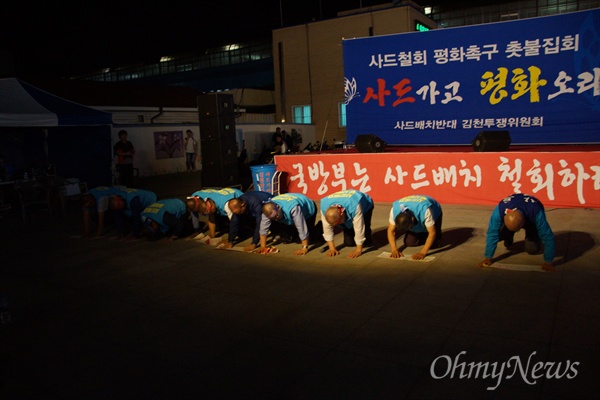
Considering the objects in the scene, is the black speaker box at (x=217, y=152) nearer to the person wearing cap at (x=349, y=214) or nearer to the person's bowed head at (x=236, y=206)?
the person's bowed head at (x=236, y=206)

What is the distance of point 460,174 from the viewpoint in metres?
10.1

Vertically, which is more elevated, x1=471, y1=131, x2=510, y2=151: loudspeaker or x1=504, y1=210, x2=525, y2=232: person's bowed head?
x1=471, y1=131, x2=510, y2=151: loudspeaker

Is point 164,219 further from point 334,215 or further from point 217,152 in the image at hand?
point 217,152

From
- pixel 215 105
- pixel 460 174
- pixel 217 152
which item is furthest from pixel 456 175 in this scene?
pixel 215 105

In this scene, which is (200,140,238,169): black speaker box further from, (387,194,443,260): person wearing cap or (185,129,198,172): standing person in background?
(185,129,198,172): standing person in background

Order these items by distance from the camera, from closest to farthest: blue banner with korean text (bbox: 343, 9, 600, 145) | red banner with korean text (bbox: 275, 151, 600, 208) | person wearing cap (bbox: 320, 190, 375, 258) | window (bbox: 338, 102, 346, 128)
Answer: person wearing cap (bbox: 320, 190, 375, 258) < red banner with korean text (bbox: 275, 151, 600, 208) < blue banner with korean text (bbox: 343, 9, 600, 145) < window (bbox: 338, 102, 346, 128)

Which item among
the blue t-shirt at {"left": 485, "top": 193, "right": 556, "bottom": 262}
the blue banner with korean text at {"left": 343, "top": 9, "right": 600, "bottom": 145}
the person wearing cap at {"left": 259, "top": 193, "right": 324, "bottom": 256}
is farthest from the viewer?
the blue banner with korean text at {"left": 343, "top": 9, "right": 600, "bottom": 145}

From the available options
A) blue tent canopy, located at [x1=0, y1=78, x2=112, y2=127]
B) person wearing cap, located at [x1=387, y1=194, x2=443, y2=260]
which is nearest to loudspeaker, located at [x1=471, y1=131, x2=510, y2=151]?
person wearing cap, located at [x1=387, y1=194, x2=443, y2=260]

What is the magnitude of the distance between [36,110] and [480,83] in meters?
10.9

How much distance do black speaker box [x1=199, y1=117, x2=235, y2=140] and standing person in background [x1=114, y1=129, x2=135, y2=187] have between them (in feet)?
9.63

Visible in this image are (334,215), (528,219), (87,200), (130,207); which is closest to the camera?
(528,219)

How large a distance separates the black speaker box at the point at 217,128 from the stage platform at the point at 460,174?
1371mm

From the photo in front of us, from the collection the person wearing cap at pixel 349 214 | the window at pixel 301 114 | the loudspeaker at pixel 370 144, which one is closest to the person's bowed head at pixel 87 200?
the person wearing cap at pixel 349 214

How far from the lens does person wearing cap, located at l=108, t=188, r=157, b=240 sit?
8550 millimetres
